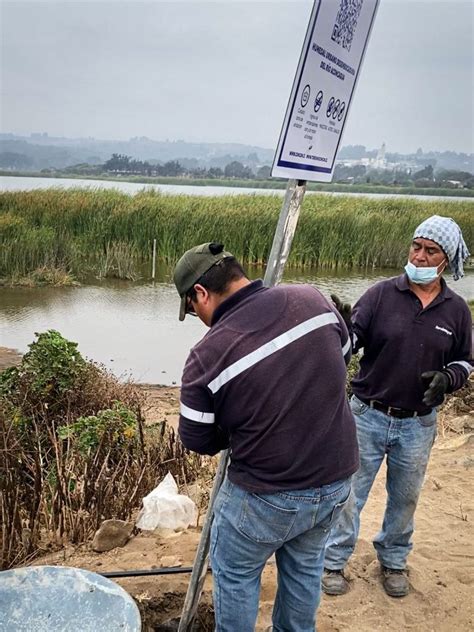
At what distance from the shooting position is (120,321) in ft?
36.3

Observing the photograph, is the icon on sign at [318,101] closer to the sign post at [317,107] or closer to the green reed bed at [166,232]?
the sign post at [317,107]

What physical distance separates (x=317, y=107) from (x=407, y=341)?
118 centimetres

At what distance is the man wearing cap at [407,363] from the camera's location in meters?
2.80

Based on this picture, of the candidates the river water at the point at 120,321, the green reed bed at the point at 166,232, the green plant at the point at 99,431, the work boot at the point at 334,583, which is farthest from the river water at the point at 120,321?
the work boot at the point at 334,583

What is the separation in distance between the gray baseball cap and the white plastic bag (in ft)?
6.68

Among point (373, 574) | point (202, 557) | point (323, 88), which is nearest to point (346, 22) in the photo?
point (323, 88)

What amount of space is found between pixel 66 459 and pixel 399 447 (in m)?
1.89

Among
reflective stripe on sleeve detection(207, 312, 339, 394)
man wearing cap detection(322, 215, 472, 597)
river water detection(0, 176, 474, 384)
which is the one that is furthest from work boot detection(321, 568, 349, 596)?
river water detection(0, 176, 474, 384)

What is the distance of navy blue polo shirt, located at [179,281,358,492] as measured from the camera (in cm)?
186

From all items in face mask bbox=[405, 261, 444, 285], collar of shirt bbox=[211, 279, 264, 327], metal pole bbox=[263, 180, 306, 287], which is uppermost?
metal pole bbox=[263, 180, 306, 287]

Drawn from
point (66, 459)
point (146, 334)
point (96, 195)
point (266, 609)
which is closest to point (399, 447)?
point (266, 609)

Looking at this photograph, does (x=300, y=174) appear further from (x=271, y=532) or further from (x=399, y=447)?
(x=399, y=447)

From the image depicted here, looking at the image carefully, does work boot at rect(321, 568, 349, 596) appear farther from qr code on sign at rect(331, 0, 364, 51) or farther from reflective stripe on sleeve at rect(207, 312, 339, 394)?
qr code on sign at rect(331, 0, 364, 51)

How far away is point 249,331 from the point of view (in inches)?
73.3
